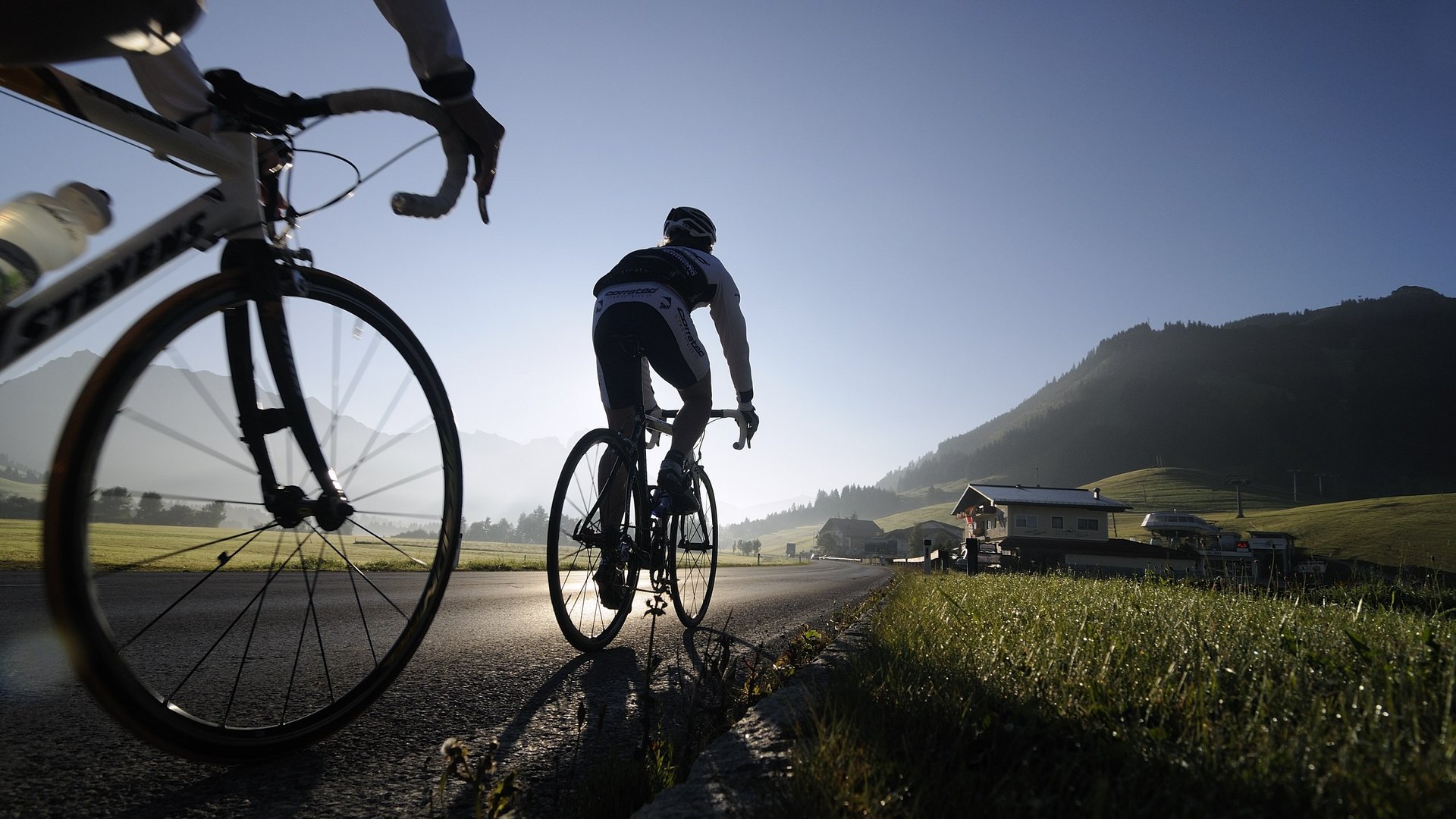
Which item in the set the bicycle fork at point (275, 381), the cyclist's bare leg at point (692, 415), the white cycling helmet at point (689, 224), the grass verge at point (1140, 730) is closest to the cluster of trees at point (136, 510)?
the bicycle fork at point (275, 381)

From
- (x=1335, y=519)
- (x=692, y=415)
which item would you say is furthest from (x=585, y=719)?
(x=1335, y=519)

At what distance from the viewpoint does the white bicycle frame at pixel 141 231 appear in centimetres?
129

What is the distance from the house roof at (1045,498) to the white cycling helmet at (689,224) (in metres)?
62.9

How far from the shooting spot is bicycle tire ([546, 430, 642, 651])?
10.2 ft

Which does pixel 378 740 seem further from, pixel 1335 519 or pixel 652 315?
pixel 1335 519

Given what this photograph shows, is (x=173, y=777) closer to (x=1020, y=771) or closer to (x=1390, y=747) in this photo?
(x=1020, y=771)

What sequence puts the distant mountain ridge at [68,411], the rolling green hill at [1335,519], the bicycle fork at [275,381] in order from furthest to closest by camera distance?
the rolling green hill at [1335,519]
the bicycle fork at [275,381]
the distant mountain ridge at [68,411]

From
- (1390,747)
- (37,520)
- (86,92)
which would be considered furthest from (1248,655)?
(86,92)

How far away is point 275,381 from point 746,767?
1.54 m

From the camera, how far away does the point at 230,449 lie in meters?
1.72

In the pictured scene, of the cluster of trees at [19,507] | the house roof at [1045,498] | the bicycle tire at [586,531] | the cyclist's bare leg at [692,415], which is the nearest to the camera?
the cluster of trees at [19,507]

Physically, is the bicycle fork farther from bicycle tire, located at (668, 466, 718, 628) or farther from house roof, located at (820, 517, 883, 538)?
house roof, located at (820, 517, 883, 538)

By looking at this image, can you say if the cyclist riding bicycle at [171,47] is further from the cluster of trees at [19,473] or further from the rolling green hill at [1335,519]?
the rolling green hill at [1335,519]

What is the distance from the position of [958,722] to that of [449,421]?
167 cm
